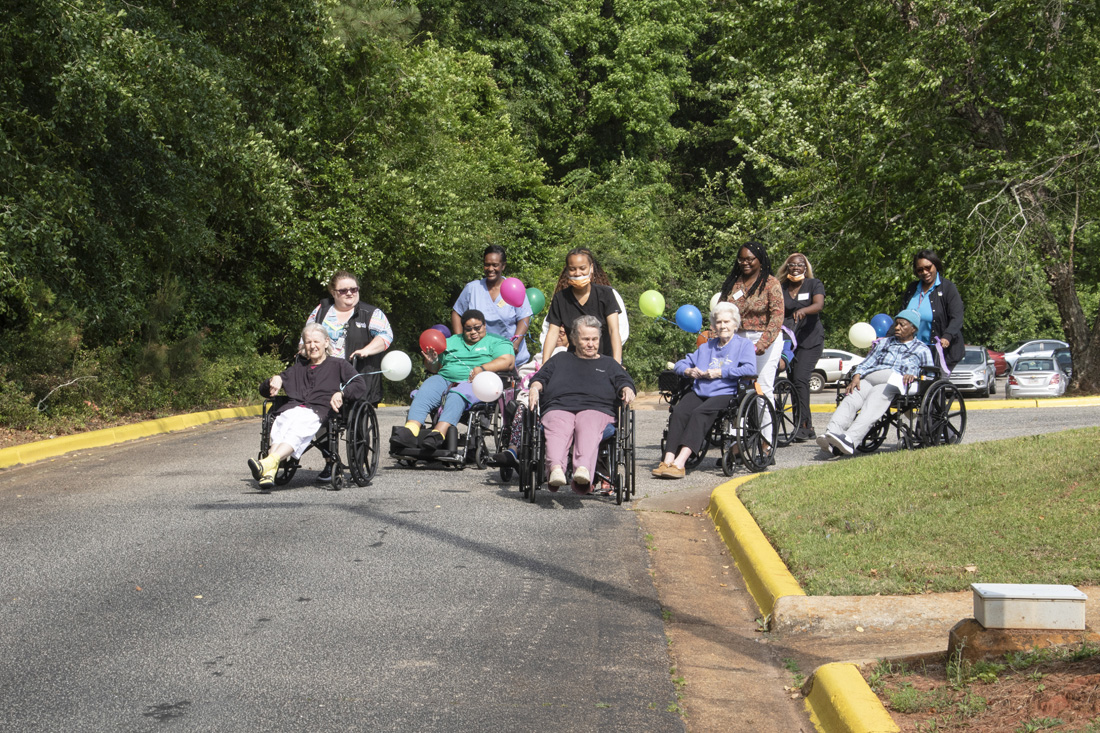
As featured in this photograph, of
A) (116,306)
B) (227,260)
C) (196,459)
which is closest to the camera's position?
(196,459)

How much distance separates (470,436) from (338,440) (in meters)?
1.48

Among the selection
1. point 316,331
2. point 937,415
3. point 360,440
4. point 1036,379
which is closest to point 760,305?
point 937,415

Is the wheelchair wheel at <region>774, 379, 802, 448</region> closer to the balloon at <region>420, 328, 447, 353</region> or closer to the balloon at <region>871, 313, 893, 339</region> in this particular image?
the balloon at <region>871, 313, 893, 339</region>

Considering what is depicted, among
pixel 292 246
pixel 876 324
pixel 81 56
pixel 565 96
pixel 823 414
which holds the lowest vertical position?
pixel 823 414

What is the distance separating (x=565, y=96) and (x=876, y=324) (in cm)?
2896

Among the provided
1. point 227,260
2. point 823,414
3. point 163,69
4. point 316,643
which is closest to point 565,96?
point 227,260

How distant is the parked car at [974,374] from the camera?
36219 millimetres

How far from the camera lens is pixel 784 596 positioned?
18.2 feet

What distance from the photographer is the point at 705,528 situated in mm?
8188

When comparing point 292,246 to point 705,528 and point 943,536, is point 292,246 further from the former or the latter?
point 943,536

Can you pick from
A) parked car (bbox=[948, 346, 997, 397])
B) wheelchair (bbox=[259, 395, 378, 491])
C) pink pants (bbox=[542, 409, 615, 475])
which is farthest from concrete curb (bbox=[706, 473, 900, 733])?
parked car (bbox=[948, 346, 997, 397])

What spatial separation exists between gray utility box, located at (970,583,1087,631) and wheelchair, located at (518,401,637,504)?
4650mm

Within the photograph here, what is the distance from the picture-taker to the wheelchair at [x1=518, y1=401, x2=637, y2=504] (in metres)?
8.80

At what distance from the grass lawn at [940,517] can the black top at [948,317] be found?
7.17 feet
